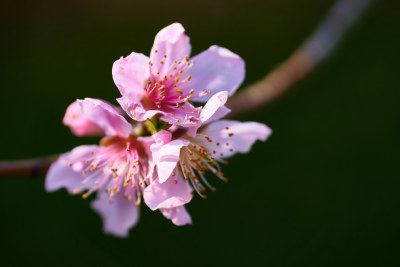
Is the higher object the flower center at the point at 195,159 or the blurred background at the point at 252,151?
the flower center at the point at 195,159

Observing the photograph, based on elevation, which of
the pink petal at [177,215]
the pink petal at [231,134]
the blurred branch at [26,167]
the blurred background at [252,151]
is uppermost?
the pink petal at [231,134]

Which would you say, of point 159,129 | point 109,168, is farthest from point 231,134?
point 109,168

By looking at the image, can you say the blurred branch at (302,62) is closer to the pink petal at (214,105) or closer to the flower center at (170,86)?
the flower center at (170,86)

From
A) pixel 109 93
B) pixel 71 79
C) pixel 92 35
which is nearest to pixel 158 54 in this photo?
pixel 109 93

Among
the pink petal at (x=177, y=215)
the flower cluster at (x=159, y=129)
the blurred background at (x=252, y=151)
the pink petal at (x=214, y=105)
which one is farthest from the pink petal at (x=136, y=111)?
the blurred background at (x=252, y=151)

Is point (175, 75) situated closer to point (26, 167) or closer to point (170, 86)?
point (170, 86)

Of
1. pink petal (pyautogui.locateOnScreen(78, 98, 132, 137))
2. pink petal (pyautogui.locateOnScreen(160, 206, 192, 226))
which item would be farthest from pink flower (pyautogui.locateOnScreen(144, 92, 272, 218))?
pink petal (pyautogui.locateOnScreen(78, 98, 132, 137))
